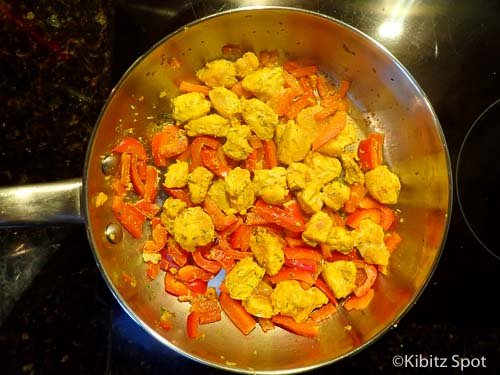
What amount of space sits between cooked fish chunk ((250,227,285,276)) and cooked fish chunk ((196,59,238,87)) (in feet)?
1.56

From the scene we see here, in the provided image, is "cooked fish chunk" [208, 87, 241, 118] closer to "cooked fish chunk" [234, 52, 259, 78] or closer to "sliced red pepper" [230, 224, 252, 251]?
"cooked fish chunk" [234, 52, 259, 78]

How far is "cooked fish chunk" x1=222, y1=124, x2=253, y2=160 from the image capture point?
1498 millimetres

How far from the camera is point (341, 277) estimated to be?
4.97 ft

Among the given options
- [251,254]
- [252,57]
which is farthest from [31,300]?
[252,57]

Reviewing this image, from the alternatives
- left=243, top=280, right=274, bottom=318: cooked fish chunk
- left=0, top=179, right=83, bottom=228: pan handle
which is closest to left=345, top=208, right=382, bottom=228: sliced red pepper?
left=243, top=280, right=274, bottom=318: cooked fish chunk

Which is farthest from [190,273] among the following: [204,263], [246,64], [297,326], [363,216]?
[246,64]

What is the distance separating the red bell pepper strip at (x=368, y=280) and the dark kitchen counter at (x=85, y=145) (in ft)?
0.51

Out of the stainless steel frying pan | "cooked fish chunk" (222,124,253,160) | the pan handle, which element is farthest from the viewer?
"cooked fish chunk" (222,124,253,160)

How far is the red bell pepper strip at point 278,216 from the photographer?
1.52 metres

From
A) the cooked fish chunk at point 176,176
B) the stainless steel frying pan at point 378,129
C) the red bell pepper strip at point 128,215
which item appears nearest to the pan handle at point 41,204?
the stainless steel frying pan at point 378,129

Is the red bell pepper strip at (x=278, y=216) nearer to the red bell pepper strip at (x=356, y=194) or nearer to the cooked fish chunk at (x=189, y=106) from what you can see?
the red bell pepper strip at (x=356, y=194)

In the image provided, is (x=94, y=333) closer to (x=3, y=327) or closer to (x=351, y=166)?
(x=3, y=327)

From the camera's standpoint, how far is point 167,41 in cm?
142

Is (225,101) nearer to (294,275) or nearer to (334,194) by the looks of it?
(334,194)
